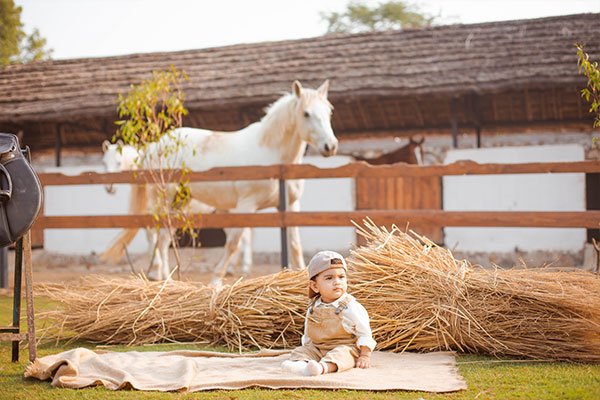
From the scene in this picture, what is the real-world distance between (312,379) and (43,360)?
50.7 inches

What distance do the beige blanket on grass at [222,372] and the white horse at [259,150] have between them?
11.2ft

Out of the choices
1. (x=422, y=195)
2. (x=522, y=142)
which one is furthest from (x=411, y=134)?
(x=522, y=142)

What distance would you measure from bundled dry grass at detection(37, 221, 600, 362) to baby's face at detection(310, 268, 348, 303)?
17.5 inches

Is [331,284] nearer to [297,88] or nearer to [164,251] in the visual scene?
[297,88]

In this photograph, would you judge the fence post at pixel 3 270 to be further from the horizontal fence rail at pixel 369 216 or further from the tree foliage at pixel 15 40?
the tree foliage at pixel 15 40

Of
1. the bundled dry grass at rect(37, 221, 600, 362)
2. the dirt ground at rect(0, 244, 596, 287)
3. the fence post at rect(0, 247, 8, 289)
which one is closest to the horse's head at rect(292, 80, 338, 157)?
the dirt ground at rect(0, 244, 596, 287)

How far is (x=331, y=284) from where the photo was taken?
11.0 feet

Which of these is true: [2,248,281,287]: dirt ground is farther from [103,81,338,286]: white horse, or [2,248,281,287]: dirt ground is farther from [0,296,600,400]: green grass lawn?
[0,296,600,400]: green grass lawn

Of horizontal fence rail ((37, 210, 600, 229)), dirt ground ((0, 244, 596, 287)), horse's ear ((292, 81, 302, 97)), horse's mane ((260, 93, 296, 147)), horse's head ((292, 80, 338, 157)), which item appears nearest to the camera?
horizontal fence rail ((37, 210, 600, 229))

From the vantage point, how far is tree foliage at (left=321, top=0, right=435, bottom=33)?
32438mm

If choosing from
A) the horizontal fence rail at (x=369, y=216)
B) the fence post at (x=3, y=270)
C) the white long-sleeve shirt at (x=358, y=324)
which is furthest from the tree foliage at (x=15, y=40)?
the white long-sleeve shirt at (x=358, y=324)

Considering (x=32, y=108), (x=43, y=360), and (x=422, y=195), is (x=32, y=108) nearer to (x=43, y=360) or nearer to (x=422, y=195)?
(x=422, y=195)

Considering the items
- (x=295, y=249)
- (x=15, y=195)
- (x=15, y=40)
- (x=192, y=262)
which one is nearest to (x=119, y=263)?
(x=192, y=262)

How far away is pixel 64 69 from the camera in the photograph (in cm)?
1502
